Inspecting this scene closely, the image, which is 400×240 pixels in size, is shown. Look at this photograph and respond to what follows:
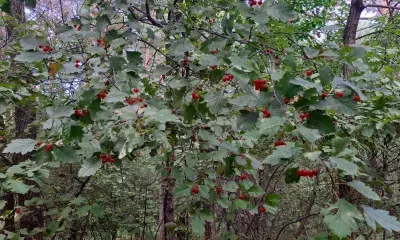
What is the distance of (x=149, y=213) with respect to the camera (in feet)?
18.0

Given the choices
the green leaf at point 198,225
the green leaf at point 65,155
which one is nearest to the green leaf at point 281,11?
the green leaf at point 65,155

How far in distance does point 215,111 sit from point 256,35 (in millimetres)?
794

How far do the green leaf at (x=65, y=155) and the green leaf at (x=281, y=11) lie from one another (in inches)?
44.5

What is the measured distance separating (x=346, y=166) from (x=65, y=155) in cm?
124

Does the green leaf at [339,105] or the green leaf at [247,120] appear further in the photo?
the green leaf at [247,120]

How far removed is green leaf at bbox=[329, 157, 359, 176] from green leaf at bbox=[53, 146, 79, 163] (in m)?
1.14

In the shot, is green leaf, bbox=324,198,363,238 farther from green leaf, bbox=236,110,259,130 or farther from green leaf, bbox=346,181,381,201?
green leaf, bbox=236,110,259,130

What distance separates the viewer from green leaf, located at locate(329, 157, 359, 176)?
97cm

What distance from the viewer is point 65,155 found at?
5.26 ft

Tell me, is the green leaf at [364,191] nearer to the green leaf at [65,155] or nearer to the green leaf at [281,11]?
the green leaf at [281,11]

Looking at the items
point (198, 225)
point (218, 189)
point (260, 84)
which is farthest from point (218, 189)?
point (260, 84)

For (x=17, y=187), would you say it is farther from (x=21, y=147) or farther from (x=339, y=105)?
(x=339, y=105)

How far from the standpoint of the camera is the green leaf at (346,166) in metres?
0.97

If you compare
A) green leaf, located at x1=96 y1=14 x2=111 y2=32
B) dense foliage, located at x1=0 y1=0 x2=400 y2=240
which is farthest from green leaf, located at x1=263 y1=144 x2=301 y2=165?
green leaf, located at x1=96 y1=14 x2=111 y2=32
